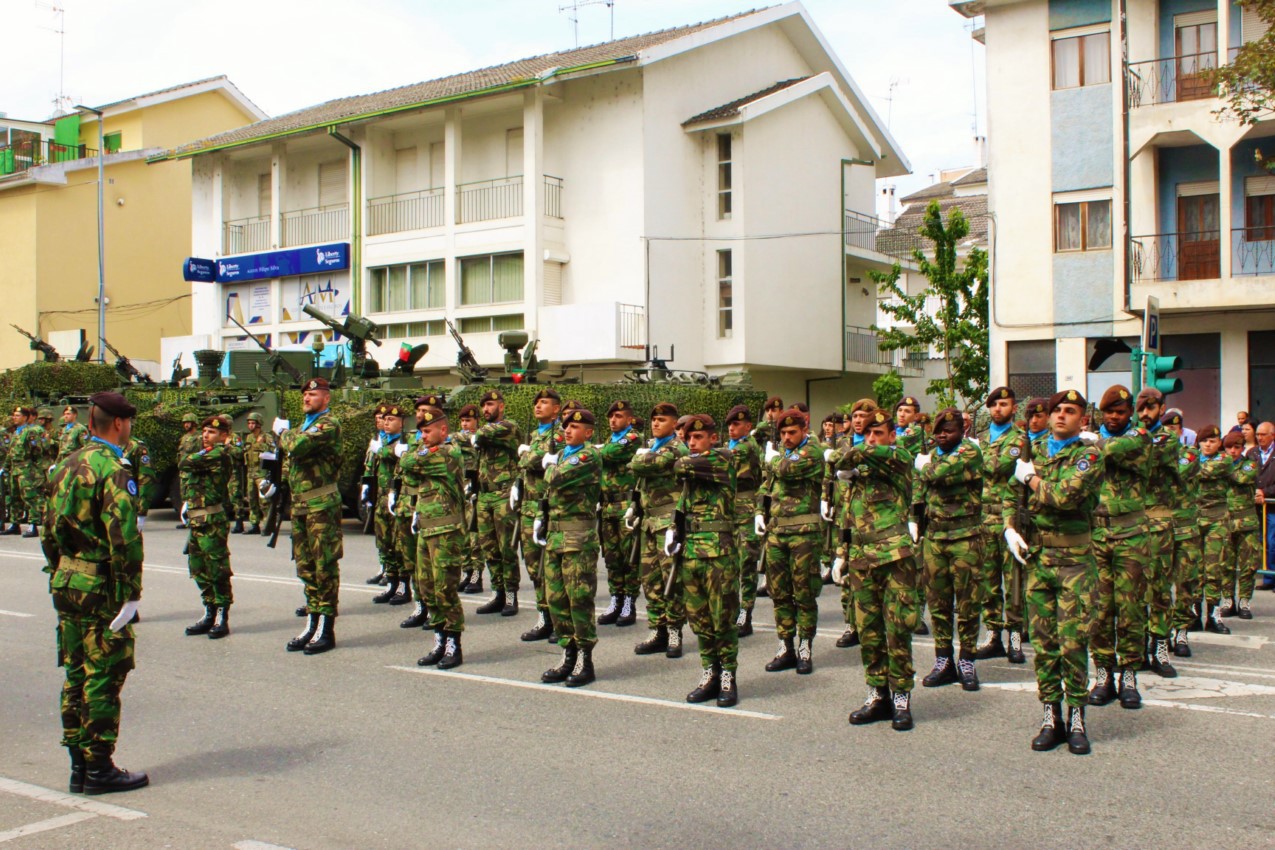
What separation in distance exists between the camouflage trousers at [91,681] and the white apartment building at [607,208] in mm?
20434

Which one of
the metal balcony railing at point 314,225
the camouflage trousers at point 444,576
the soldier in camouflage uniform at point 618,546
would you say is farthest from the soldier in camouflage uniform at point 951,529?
the metal balcony railing at point 314,225

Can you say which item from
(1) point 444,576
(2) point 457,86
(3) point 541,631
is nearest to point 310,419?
(1) point 444,576

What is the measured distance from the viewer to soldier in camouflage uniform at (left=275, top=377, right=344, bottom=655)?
367 inches

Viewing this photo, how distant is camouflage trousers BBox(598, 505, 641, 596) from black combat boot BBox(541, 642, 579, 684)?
220 cm

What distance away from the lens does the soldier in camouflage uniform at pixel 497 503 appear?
11.0m

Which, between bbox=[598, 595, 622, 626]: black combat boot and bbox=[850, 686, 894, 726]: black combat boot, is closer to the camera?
bbox=[850, 686, 894, 726]: black combat boot

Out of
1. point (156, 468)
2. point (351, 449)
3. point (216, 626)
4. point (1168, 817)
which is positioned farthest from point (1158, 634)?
A: point (156, 468)

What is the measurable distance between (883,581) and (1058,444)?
128cm

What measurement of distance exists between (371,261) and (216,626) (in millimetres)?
21681

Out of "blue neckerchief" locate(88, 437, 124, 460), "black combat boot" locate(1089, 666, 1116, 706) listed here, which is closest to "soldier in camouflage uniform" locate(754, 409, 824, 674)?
"black combat boot" locate(1089, 666, 1116, 706)

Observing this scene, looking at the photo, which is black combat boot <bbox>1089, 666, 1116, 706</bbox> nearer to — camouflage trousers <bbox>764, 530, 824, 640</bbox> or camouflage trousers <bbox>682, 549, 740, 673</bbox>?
camouflage trousers <bbox>764, 530, 824, 640</bbox>

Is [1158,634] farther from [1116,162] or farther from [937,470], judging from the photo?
[1116,162]

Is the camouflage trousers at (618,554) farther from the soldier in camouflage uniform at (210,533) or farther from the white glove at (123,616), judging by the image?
the white glove at (123,616)

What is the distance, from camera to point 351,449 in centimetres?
1762
